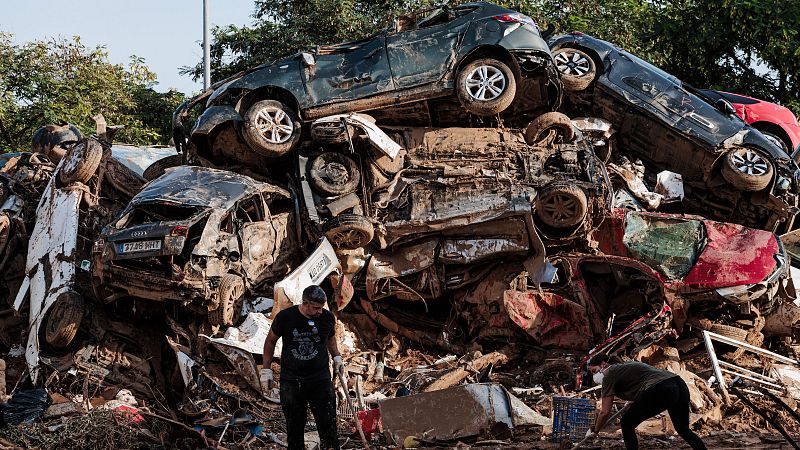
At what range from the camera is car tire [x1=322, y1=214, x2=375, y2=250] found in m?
12.7

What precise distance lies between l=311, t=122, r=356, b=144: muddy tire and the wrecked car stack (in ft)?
0.10

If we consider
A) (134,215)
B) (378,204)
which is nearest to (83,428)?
(134,215)

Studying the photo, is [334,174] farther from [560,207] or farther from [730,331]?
[730,331]

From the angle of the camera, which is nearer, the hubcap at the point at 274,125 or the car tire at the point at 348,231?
the car tire at the point at 348,231

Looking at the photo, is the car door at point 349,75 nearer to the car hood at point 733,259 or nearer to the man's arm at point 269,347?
the car hood at point 733,259

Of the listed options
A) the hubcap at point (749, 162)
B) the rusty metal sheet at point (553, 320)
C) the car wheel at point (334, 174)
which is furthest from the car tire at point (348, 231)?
the hubcap at point (749, 162)

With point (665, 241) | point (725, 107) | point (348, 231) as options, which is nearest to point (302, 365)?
point (348, 231)

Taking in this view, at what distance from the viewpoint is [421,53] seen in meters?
13.9

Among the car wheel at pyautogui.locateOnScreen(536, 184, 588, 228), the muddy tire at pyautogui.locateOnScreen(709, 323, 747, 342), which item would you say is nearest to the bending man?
the muddy tire at pyautogui.locateOnScreen(709, 323, 747, 342)

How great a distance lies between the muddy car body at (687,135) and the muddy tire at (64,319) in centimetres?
763

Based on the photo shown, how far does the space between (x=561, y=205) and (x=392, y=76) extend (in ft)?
9.06

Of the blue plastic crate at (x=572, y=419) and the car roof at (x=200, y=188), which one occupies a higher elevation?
the car roof at (x=200, y=188)

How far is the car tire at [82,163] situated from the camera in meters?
13.1

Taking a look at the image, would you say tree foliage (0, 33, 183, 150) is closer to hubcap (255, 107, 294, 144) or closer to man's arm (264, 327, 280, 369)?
hubcap (255, 107, 294, 144)
